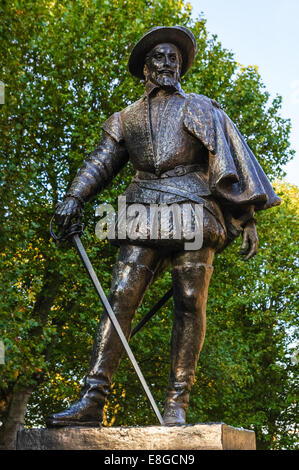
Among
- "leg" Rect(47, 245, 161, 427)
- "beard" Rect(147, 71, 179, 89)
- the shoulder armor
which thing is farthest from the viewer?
the shoulder armor

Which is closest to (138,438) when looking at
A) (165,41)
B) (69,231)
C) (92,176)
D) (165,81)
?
(69,231)

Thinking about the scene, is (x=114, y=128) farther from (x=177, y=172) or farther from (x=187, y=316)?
(x=187, y=316)

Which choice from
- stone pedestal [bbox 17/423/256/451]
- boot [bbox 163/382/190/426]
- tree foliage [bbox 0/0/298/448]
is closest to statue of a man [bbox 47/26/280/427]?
boot [bbox 163/382/190/426]

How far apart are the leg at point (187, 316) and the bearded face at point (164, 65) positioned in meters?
1.31

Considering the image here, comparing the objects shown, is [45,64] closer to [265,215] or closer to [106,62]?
[106,62]

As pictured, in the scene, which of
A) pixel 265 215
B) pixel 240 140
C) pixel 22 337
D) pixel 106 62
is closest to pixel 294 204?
pixel 265 215

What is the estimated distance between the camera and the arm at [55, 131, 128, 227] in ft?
13.5

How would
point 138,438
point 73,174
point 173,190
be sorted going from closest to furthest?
1. point 138,438
2. point 173,190
3. point 73,174

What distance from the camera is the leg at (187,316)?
3.88m

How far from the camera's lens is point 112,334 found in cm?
383

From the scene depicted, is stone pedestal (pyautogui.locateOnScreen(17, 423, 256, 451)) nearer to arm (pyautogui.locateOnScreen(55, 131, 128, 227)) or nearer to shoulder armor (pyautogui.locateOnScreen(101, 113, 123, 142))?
arm (pyautogui.locateOnScreen(55, 131, 128, 227))

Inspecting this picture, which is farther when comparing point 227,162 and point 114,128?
point 114,128

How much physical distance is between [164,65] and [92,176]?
3.18 feet

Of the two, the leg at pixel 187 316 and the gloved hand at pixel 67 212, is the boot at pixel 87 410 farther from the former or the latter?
the gloved hand at pixel 67 212
